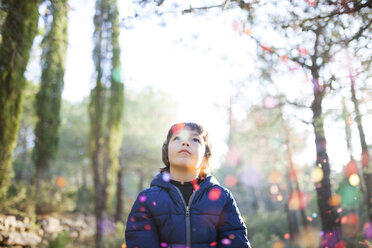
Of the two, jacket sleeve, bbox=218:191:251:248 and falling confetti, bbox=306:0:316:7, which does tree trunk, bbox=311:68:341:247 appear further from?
jacket sleeve, bbox=218:191:251:248

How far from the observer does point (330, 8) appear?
3357 millimetres

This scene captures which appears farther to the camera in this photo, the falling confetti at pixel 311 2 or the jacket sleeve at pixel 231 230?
the falling confetti at pixel 311 2

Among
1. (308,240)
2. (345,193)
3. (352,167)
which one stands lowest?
(308,240)

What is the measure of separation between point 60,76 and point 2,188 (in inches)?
374

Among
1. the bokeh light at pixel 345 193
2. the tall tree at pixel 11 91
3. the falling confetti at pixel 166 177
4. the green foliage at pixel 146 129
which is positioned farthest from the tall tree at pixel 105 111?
the bokeh light at pixel 345 193

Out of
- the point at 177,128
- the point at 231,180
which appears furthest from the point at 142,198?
the point at 231,180

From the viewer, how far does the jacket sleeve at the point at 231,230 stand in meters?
1.92

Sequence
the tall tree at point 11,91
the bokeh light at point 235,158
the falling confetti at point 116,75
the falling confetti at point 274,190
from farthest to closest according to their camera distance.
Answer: the falling confetti at point 274,190, the bokeh light at point 235,158, the falling confetti at point 116,75, the tall tree at point 11,91

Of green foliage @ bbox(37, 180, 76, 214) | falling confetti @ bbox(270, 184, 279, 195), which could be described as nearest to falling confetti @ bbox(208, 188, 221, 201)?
green foliage @ bbox(37, 180, 76, 214)

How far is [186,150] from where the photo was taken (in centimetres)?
211

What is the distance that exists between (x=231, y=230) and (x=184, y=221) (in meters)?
0.35

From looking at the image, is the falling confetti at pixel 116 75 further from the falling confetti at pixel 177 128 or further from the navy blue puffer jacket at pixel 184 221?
the navy blue puffer jacket at pixel 184 221

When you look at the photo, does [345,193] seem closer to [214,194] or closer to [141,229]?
[214,194]

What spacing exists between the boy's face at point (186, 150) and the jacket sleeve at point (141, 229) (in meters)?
0.40
